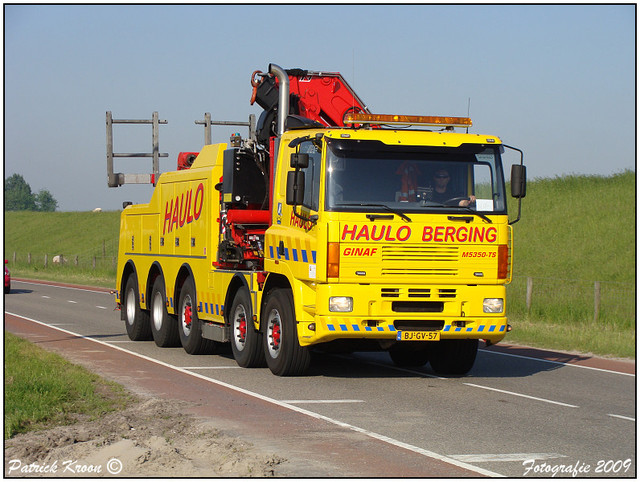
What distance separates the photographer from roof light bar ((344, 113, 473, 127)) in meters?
13.7

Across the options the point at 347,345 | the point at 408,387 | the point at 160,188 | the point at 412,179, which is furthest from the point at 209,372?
the point at 160,188

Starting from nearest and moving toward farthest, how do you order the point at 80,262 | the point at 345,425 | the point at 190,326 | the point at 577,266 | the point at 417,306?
the point at 345,425 < the point at 417,306 < the point at 190,326 < the point at 577,266 < the point at 80,262

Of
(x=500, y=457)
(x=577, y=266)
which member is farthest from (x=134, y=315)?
(x=577, y=266)

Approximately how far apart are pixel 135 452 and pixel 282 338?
570 cm

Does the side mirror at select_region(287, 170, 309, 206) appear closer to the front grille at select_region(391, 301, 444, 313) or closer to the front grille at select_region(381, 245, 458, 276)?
the front grille at select_region(381, 245, 458, 276)

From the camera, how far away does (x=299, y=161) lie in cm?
1316

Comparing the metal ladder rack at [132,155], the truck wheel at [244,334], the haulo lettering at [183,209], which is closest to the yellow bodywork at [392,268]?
the truck wheel at [244,334]

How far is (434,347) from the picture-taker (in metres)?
15.0

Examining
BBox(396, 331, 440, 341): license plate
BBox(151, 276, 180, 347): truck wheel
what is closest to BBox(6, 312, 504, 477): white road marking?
BBox(151, 276, 180, 347): truck wheel

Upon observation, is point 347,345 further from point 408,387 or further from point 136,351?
point 136,351

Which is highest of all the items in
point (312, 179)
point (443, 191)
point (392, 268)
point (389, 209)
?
point (312, 179)

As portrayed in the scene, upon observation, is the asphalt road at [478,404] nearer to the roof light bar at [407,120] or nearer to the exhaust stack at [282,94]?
the roof light bar at [407,120]

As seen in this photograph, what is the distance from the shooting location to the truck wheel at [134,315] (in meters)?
19.8

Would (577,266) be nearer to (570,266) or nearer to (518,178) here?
(570,266)
